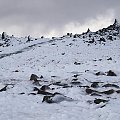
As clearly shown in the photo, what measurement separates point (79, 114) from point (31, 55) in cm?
3089

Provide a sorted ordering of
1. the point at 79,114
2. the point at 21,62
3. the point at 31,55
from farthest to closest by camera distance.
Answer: the point at 31,55, the point at 21,62, the point at 79,114

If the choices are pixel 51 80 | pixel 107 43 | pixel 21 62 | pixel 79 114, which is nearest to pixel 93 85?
pixel 51 80

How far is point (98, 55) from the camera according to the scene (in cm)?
4116

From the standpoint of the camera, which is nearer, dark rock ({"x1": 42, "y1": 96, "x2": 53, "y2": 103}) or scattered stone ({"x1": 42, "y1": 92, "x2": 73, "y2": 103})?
dark rock ({"x1": 42, "y1": 96, "x2": 53, "y2": 103})

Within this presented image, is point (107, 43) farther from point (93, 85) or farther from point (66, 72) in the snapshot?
point (93, 85)

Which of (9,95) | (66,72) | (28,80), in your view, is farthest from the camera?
(66,72)

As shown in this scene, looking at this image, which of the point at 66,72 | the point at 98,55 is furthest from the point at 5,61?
the point at 66,72

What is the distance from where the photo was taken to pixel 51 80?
22.6m

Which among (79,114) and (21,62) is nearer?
(79,114)

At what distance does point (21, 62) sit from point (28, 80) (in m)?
17.7

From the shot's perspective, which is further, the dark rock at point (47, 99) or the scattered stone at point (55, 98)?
the scattered stone at point (55, 98)

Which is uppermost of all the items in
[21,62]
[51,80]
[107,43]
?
[107,43]

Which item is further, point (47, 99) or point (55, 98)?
point (55, 98)

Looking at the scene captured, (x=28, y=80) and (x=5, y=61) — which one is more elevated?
(x=5, y=61)
